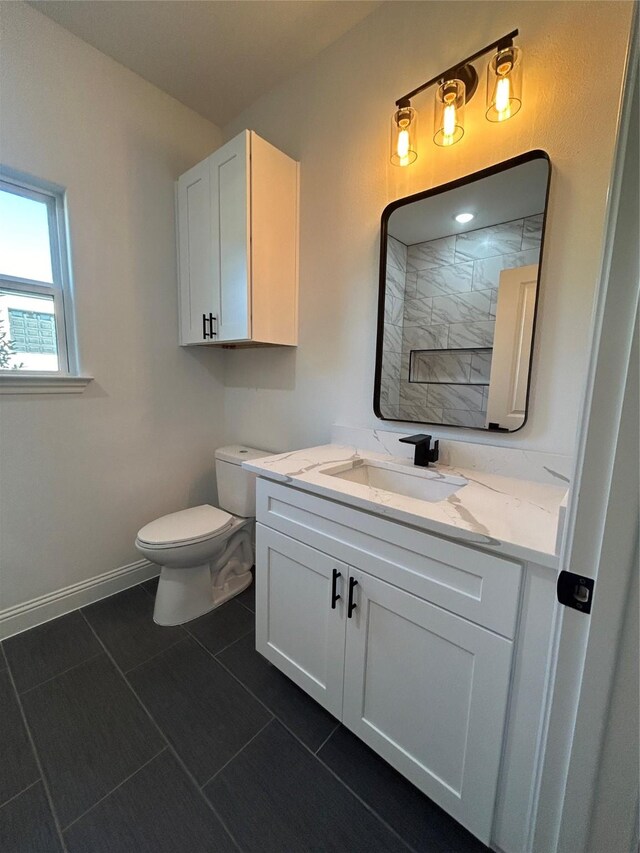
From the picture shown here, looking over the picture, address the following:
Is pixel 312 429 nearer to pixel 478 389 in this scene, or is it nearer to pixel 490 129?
pixel 478 389

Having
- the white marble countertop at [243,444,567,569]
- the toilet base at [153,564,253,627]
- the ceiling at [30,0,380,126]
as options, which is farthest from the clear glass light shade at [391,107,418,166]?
the toilet base at [153,564,253,627]

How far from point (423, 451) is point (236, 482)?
42.5 inches

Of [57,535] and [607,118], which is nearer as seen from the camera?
[607,118]

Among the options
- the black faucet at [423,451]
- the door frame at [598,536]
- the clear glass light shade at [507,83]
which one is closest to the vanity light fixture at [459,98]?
the clear glass light shade at [507,83]

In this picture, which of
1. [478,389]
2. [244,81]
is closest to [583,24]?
[478,389]

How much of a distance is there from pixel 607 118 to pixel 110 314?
2.08 m

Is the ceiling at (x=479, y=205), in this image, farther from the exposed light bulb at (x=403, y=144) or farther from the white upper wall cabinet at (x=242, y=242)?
the white upper wall cabinet at (x=242, y=242)

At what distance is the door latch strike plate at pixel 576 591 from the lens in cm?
53

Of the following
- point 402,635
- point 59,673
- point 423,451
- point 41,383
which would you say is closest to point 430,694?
point 402,635

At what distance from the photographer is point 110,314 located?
1771mm

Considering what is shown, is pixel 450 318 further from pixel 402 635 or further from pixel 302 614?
pixel 302 614

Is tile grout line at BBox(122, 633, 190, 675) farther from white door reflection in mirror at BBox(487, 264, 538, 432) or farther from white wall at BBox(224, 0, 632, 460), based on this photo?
white door reflection in mirror at BBox(487, 264, 538, 432)

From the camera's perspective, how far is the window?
1525 mm

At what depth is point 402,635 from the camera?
0.94m
